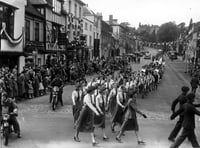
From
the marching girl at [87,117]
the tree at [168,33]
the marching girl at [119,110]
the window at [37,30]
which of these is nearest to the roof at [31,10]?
the window at [37,30]

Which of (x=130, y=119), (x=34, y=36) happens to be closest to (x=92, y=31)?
(x=34, y=36)

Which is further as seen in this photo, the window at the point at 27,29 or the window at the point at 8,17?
the window at the point at 27,29

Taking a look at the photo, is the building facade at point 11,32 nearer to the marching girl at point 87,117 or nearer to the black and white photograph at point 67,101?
the black and white photograph at point 67,101

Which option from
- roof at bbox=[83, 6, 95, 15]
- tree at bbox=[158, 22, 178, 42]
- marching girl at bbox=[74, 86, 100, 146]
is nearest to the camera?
marching girl at bbox=[74, 86, 100, 146]

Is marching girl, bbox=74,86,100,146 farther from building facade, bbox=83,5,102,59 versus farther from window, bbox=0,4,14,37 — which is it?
building facade, bbox=83,5,102,59

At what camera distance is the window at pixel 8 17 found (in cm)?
2195

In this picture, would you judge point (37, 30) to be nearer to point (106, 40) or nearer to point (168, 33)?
point (106, 40)

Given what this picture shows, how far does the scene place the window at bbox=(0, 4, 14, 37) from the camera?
Answer: 22.0 metres

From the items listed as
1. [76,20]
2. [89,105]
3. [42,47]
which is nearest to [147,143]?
[89,105]

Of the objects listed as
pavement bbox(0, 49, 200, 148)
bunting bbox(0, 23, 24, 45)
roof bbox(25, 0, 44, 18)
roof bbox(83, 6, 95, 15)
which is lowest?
pavement bbox(0, 49, 200, 148)

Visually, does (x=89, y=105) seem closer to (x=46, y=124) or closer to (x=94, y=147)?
(x=94, y=147)

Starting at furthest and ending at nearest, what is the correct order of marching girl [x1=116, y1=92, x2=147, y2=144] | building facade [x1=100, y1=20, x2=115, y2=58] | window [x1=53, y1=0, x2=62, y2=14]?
1. building facade [x1=100, y1=20, x2=115, y2=58]
2. window [x1=53, y1=0, x2=62, y2=14]
3. marching girl [x1=116, y1=92, x2=147, y2=144]

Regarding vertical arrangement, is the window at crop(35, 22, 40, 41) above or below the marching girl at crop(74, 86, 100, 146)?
above

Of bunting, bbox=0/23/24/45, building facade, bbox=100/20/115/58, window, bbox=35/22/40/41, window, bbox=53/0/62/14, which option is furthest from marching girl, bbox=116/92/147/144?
building facade, bbox=100/20/115/58
